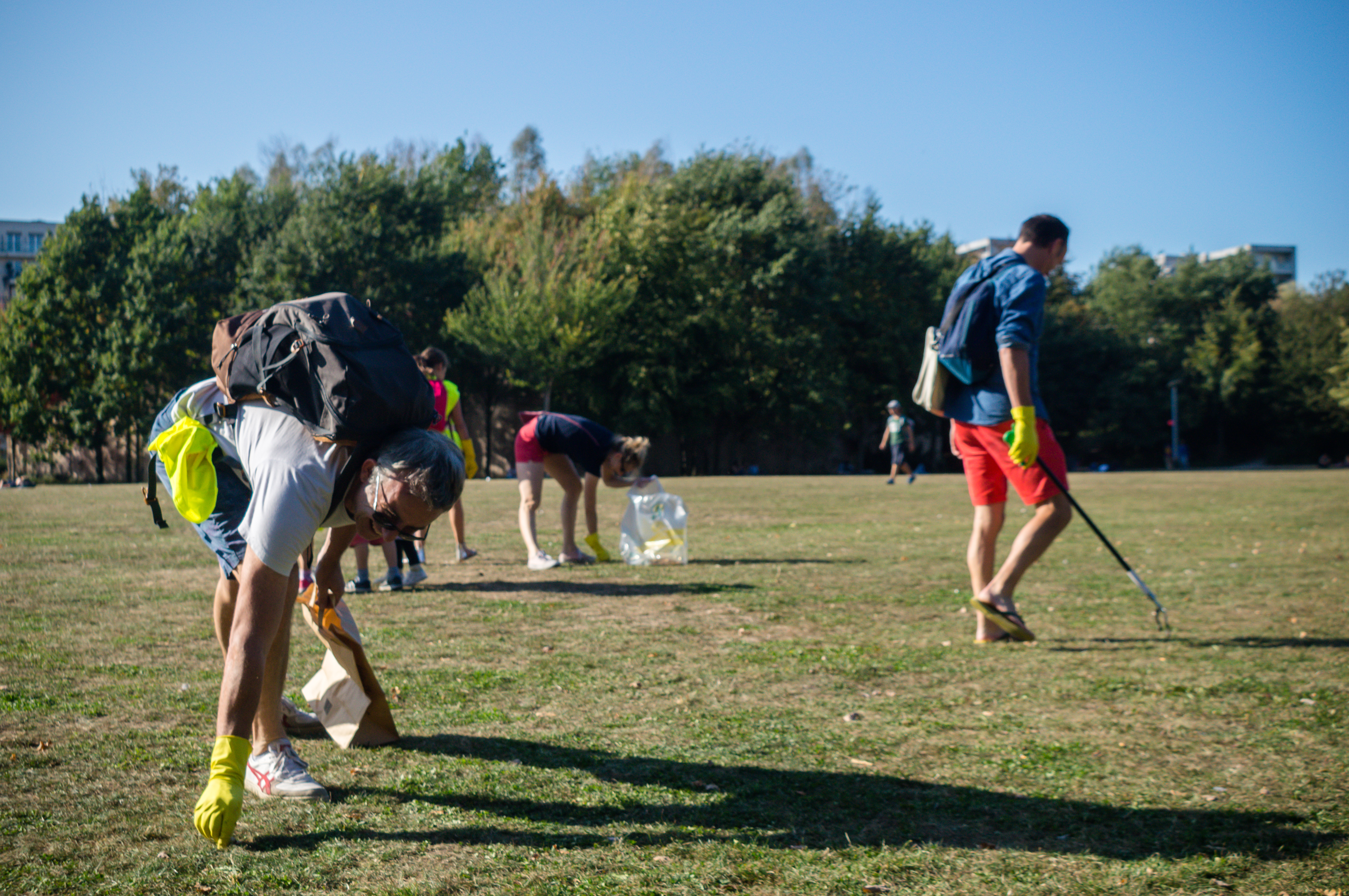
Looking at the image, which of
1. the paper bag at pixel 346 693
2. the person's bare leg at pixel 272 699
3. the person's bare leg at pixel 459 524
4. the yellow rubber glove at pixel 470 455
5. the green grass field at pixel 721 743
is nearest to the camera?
the green grass field at pixel 721 743

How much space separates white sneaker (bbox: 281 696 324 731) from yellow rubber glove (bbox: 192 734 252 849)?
1132 mm

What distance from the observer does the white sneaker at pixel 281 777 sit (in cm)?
312

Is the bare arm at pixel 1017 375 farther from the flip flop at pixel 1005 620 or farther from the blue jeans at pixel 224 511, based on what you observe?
the blue jeans at pixel 224 511

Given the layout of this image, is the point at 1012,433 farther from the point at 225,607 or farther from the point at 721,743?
the point at 225,607

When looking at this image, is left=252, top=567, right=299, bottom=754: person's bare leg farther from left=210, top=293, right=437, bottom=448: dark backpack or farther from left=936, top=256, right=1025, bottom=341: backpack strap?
left=936, top=256, right=1025, bottom=341: backpack strap

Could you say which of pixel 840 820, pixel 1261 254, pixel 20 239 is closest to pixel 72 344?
pixel 840 820

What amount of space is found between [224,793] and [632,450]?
5.86m

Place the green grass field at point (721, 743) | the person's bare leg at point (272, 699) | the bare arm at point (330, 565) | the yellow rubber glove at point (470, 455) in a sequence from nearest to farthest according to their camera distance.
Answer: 1. the green grass field at point (721, 743)
2. the person's bare leg at point (272, 699)
3. the bare arm at point (330, 565)
4. the yellow rubber glove at point (470, 455)

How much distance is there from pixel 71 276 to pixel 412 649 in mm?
36724

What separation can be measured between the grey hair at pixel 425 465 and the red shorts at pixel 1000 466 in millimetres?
3613

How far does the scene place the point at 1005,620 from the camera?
215 inches

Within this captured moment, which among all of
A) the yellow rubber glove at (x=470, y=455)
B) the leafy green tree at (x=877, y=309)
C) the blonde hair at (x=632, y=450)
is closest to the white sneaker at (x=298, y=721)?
the yellow rubber glove at (x=470, y=455)

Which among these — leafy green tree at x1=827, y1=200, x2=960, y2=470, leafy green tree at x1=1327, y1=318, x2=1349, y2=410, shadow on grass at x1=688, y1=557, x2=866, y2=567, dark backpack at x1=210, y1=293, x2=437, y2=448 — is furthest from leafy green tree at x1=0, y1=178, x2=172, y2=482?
→ leafy green tree at x1=1327, y1=318, x2=1349, y2=410

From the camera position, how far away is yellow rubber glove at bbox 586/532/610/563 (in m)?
9.14
